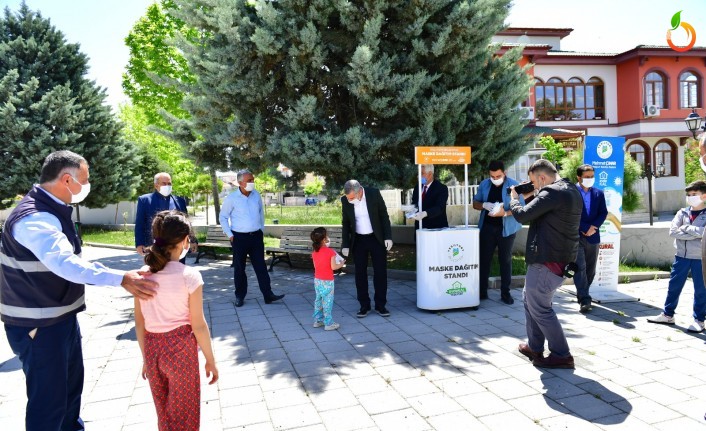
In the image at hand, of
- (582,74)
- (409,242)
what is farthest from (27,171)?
(582,74)

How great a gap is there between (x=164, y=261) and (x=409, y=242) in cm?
998

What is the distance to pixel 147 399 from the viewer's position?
4250 millimetres

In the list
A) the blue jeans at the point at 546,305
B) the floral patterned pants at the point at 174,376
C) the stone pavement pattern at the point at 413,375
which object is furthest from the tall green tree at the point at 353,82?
the floral patterned pants at the point at 174,376

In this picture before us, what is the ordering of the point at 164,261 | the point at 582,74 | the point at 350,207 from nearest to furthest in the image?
the point at 164,261 → the point at 350,207 → the point at 582,74

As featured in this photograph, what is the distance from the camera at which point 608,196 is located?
24.7 ft

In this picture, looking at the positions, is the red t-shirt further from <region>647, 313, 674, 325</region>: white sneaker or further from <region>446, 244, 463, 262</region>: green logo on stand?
<region>647, 313, 674, 325</region>: white sneaker

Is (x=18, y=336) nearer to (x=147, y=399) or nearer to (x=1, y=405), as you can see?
(x=147, y=399)

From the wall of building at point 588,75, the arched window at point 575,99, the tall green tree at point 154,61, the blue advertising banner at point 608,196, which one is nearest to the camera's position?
the blue advertising banner at point 608,196

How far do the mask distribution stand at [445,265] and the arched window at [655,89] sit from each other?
2547 cm

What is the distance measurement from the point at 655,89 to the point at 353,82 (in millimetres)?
25054

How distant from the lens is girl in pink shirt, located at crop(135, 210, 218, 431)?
283cm

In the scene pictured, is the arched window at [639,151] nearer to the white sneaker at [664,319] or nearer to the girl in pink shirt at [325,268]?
the white sneaker at [664,319]

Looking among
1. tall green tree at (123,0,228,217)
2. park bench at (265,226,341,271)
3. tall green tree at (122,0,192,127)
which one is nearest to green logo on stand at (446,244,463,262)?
park bench at (265,226,341,271)

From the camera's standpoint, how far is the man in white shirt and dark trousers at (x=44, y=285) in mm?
2809
